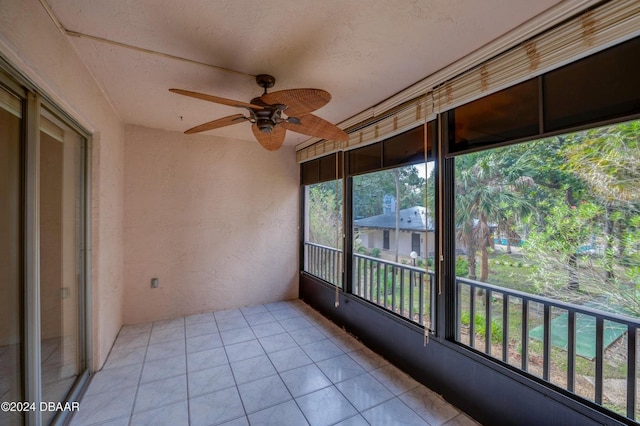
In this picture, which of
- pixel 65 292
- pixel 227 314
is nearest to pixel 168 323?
pixel 227 314

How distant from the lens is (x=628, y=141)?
175 cm

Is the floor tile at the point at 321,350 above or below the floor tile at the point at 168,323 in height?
below

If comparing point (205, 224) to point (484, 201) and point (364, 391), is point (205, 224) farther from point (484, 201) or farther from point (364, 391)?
point (484, 201)

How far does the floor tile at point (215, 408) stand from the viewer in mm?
1810

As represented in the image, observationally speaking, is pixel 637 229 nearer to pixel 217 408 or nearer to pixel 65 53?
pixel 217 408

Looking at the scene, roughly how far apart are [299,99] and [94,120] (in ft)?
6.23

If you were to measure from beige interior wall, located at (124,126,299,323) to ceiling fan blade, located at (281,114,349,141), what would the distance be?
2.10m

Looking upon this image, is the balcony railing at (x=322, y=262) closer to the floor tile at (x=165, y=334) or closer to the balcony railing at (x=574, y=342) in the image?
the balcony railing at (x=574, y=342)

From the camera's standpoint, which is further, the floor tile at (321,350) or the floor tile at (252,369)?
the floor tile at (321,350)

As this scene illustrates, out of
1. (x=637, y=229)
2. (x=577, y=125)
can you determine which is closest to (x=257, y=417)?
(x=577, y=125)

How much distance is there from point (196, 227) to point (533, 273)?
A: 386 centimetres

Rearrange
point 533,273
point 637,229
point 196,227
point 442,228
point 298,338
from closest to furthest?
point 637,229
point 442,228
point 533,273
point 298,338
point 196,227

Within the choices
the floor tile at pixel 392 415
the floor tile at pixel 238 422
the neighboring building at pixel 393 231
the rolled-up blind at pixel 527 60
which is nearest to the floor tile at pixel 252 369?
the floor tile at pixel 238 422

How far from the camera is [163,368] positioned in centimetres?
239
